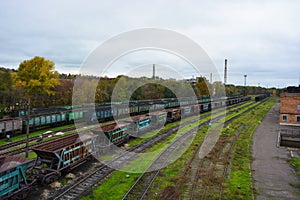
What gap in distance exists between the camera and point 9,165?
9.81 m

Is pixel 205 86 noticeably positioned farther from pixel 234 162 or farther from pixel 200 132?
pixel 234 162

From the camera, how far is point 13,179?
31.6 feet

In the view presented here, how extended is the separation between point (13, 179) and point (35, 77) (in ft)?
113

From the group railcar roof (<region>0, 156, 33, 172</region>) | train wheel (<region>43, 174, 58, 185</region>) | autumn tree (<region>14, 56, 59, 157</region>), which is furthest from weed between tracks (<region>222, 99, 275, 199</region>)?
autumn tree (<region>14, 56, 59, 157</region>)

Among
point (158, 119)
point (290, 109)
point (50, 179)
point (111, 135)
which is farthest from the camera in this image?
point (290, 109)

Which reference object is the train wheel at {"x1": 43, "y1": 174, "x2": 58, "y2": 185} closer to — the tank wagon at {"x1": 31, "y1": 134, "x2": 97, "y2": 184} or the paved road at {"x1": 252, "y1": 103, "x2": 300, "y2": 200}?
the tank wagon at {"x1": 31, "y1": 134, "x2": 97, "y2": 184}

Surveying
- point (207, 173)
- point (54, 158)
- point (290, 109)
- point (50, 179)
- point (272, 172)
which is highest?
point (290, 109)

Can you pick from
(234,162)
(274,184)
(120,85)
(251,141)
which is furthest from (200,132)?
(120,85)

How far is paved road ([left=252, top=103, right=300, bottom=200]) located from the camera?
11375mm

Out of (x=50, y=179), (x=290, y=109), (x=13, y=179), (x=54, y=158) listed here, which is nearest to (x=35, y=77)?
(x=54, y=158)

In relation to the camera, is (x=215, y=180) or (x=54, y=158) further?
(x=215, y=180)

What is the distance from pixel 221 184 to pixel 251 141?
37.9ft

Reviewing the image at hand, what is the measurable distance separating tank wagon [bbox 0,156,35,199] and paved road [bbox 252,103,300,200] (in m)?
A: 10.5

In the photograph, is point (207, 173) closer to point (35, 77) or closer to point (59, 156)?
point (59, 156)
